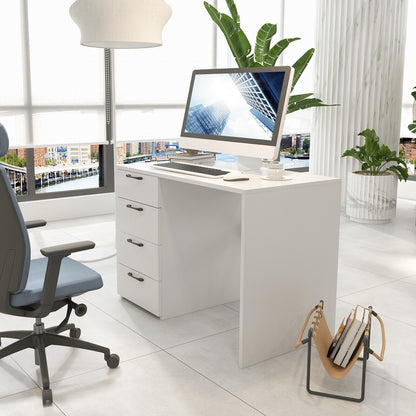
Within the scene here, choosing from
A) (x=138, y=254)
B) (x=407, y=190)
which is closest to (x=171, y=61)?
(x=407, y=190)

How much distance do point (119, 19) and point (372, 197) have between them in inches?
131

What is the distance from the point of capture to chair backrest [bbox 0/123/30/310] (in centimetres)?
208

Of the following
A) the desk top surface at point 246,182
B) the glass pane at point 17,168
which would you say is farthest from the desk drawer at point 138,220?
the glass pane at point 17,168

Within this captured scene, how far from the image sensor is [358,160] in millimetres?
5648

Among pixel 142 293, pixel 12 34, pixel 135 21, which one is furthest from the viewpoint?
pixel 12 34

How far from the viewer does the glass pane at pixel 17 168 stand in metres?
5.50

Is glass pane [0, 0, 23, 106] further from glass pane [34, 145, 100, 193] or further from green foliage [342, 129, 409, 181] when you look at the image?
green foliage [342, 129, 409, 181]

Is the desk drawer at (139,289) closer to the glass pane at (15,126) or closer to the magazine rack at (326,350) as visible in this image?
the magazine rack at (326,350)

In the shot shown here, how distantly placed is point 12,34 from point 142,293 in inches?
115

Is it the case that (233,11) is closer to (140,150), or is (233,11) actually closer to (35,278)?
(140,150)

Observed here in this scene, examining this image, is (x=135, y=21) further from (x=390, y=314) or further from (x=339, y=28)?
(x=339, y=28)

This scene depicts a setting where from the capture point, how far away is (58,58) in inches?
204

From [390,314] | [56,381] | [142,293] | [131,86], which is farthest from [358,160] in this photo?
[56,381]

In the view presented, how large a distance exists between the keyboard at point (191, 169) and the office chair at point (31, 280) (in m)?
0.71
